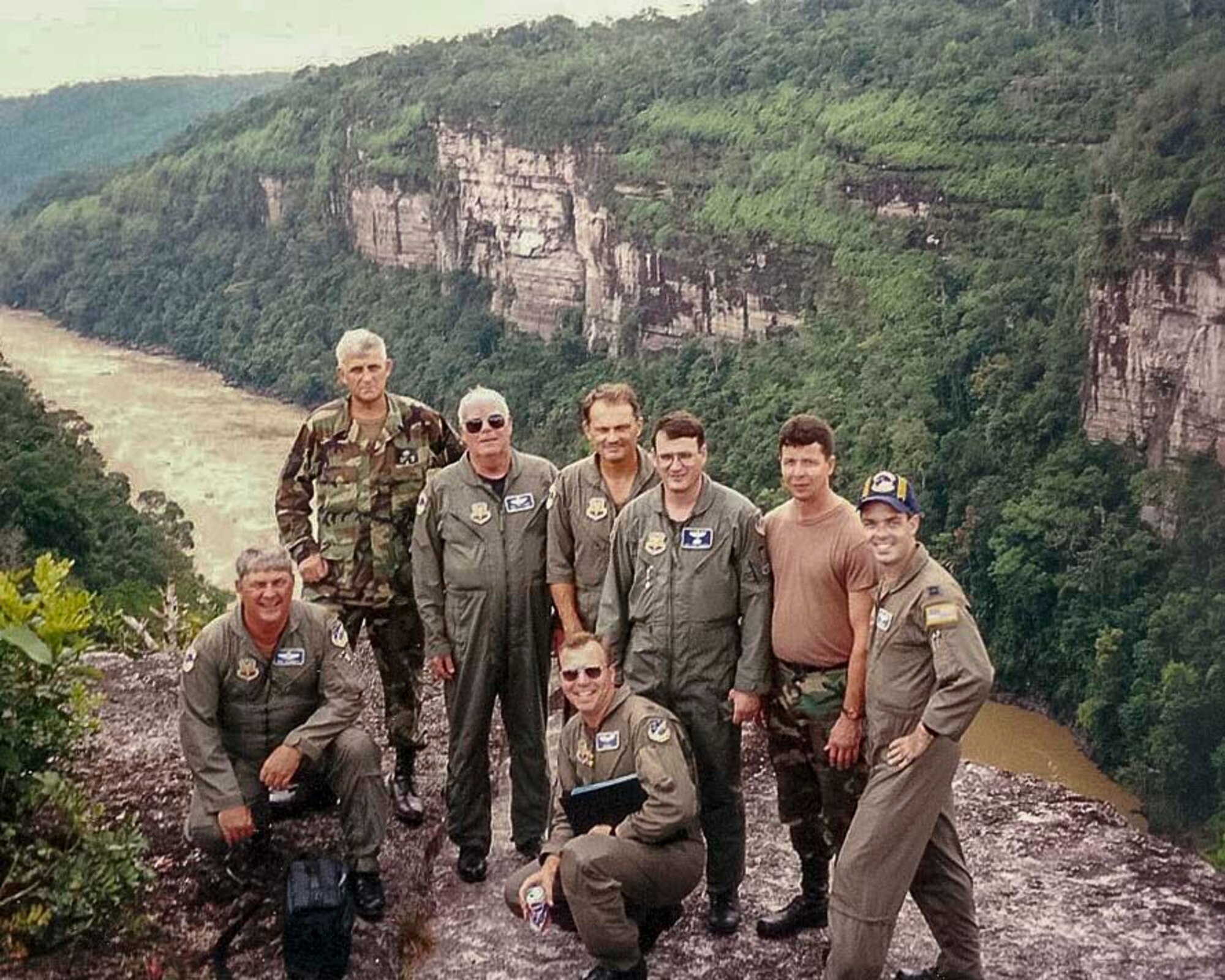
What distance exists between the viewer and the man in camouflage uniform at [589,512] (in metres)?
4.75

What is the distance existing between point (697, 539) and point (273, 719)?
155 centimetres

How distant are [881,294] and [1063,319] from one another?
589 cm

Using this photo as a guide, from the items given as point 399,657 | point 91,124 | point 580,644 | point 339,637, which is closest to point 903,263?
point 399,657

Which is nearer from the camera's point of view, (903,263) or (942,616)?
(942,616)

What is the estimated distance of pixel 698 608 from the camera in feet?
14.7

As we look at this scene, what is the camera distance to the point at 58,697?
4719 millimetres

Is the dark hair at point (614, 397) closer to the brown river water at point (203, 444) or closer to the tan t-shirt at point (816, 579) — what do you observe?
the tan t-shirt at point (816, 579)

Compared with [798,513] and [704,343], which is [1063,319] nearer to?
[704,343]

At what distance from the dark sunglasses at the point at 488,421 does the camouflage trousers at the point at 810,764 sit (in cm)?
124

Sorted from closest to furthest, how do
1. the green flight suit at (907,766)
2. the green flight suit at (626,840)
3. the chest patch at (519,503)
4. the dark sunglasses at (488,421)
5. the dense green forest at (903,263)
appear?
the green flight suit at (907,766) → the green flight suit at (626,840) → the dark sunglasses at (488,421) → the chest patch at (519,503) → the dense green forest at (903,263)

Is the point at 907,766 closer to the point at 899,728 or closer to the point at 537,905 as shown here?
the point at 899,728

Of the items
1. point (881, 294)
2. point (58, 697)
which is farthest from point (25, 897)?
point (881, 294)

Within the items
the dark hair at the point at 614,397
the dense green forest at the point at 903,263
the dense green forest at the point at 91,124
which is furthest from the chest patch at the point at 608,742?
the dense green forest at the point at 91,124

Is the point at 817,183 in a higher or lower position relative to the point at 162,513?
higher
